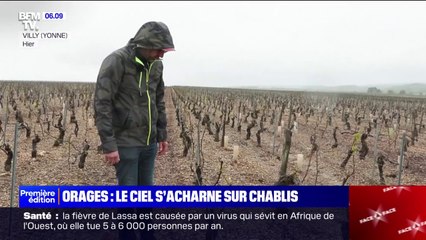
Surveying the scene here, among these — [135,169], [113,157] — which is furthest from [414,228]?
[113,157]

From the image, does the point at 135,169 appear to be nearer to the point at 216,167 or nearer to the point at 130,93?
the point at 130,93

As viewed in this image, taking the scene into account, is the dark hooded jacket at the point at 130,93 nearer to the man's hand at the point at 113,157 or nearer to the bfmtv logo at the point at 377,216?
the man's hand at the point at 113,157

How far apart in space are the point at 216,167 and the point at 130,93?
464 cm

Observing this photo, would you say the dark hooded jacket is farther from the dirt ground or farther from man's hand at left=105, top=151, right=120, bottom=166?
the dirt ground

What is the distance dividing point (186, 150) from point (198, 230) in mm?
4576

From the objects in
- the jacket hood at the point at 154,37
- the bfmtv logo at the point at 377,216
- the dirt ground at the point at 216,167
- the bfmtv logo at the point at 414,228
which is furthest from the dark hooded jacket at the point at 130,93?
the bfmtv logo at the point at 414,228

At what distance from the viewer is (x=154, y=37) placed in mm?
3102

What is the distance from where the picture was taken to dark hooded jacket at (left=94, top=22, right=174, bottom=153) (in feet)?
10.0

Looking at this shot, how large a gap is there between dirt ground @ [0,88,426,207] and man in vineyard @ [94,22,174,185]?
1.99m

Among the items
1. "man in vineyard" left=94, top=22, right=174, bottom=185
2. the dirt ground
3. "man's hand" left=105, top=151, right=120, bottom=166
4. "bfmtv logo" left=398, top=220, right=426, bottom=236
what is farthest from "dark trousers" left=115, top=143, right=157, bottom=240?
"bfmtv logo" left=398, top=220, right=426, bottom=236

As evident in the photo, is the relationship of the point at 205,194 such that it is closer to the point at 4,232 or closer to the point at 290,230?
the point at 290,230

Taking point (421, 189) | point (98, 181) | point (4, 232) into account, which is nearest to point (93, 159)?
point (98, 181)

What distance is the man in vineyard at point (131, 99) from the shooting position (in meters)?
3.07

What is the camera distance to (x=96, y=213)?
12.2 ft
